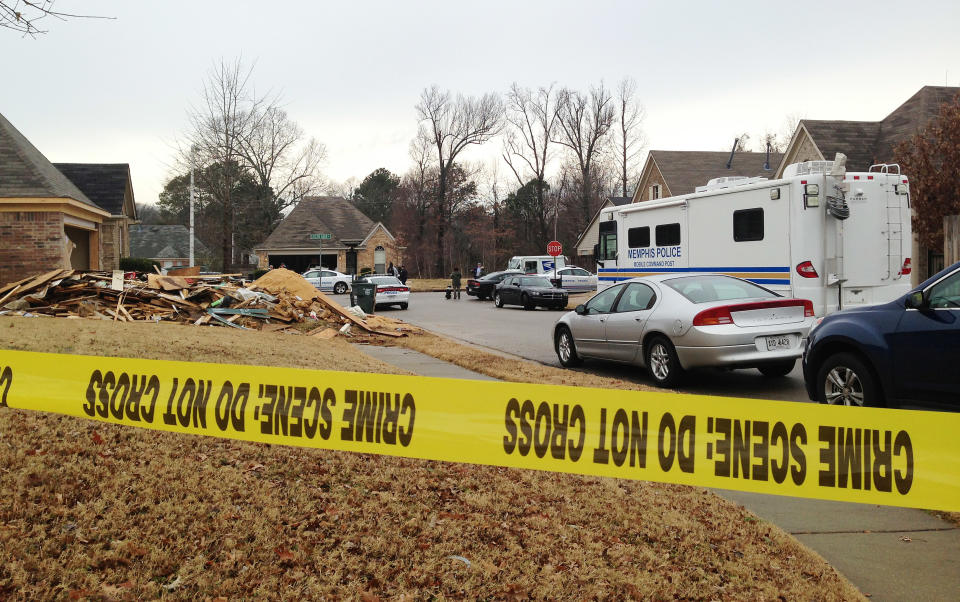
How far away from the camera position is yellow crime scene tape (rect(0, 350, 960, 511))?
10.7ft

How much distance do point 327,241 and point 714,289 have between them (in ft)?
178

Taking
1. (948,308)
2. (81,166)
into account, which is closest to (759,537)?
(948,308)

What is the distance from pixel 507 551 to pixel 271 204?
211 feet

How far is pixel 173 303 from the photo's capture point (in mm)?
16312

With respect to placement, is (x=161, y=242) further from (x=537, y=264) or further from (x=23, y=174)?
(x=23, y=174)

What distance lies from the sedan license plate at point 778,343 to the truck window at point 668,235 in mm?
6542

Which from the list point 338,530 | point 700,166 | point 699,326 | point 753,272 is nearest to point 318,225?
point 700,166

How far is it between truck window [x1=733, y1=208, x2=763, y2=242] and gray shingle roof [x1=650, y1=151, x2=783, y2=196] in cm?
3048

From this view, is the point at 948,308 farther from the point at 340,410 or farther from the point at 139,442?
the point at 139,442

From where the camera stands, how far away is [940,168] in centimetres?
2145

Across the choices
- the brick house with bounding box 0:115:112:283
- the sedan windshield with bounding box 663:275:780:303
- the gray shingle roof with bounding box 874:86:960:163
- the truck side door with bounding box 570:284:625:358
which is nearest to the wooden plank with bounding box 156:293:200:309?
the brick house with bounding box 0:115:112:283

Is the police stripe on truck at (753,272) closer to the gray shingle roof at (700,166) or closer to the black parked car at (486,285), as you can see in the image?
the black parked car at (486,285)

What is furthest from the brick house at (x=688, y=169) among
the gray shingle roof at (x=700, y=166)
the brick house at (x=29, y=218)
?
the brick house at (x=29, y=218)

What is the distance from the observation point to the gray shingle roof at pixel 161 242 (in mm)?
75562
